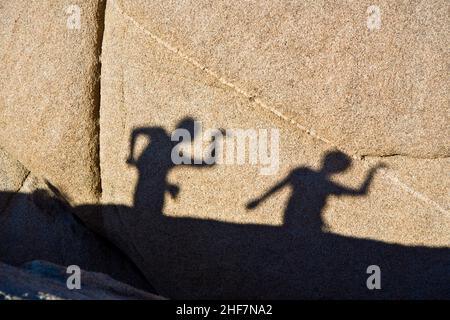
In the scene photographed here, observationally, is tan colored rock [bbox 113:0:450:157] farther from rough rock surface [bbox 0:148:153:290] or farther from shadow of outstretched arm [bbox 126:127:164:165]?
rough rock surface [bbox 0:148:153:290]

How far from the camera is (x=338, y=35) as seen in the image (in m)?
4.52

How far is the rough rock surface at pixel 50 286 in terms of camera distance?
10.6 ft

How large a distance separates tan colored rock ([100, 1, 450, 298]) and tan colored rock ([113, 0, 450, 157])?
2 cm

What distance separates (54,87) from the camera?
5039 millimetres

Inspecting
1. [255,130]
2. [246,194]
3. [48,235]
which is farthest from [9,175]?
[255,130]

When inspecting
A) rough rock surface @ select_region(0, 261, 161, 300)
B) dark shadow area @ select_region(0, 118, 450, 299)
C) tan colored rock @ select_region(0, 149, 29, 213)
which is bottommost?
rough rock surface @ select_region(0, 261, 161, 300)

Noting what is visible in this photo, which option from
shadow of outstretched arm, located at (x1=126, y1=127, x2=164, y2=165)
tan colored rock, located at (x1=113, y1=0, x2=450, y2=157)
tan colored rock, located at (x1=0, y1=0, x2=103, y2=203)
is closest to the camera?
tan colored rock, located at (x1=113, y1=0, x2=450, y2=157)

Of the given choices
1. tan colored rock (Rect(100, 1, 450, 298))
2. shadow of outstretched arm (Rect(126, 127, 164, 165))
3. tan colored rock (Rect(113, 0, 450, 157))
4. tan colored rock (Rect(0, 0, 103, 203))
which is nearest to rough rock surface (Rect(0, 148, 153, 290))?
tan colored rock (Rect(0, 0, 103, 203))

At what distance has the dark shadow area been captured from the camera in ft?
15.4

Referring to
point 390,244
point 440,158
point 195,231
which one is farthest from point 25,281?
point 440,158

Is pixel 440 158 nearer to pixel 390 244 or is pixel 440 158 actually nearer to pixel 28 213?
pixel 390 244

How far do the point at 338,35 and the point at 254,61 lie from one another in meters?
0.57

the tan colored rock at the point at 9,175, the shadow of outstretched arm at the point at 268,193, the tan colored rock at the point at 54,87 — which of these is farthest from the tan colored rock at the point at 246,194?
the tan colored rock at the point at 9,175

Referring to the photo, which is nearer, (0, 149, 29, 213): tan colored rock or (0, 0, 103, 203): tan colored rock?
(0, 0, 103, 203): tan colored rock
